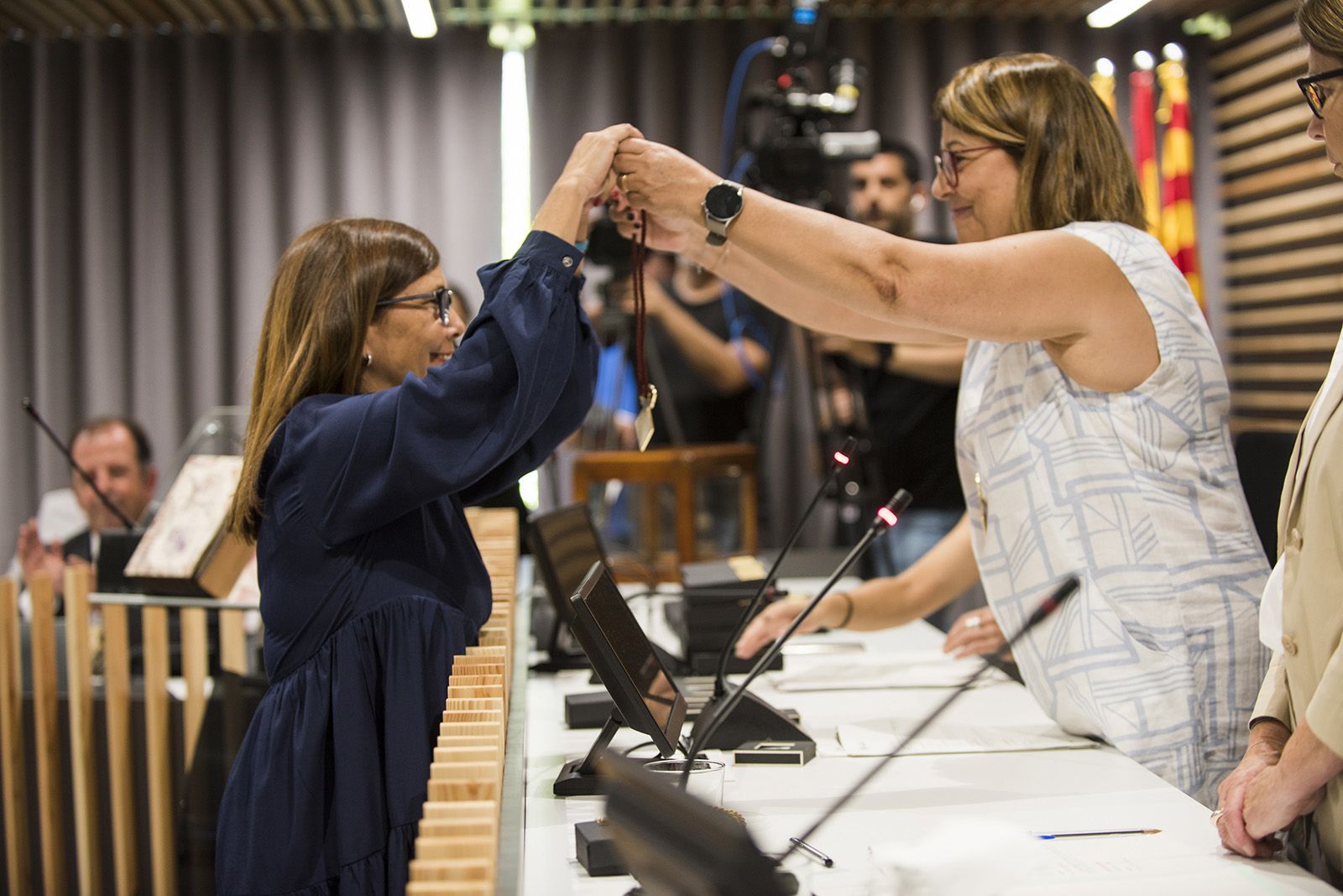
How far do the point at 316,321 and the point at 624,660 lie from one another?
1.96 ft

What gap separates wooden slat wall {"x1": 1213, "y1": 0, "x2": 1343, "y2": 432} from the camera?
465cm

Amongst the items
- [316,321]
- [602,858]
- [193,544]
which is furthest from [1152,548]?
[193,544]

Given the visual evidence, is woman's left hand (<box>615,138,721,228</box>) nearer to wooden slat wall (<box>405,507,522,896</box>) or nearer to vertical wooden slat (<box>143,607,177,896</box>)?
wooden slat wall (<box>405,507,522,896</box>)

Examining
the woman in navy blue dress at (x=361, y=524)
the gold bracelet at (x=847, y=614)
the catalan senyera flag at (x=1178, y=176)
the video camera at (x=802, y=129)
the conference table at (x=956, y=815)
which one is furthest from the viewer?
the catalan senyera flag at (x=1178, y=176)

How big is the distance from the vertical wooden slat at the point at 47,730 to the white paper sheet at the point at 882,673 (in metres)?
1.57

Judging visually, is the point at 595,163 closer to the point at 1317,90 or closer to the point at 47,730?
the point at 1317,90

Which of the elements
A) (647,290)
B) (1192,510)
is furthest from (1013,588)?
(647,290)

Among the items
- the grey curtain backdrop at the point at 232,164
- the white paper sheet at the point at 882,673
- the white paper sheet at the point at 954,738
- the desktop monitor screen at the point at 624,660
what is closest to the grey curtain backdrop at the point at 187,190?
the grey curtain backdrop at the point at 232,164

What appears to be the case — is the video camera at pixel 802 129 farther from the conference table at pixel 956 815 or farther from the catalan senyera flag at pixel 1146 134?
the catalan senyera flag at pixel 1146 134

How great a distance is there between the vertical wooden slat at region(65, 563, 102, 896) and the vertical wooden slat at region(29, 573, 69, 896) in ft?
0.12

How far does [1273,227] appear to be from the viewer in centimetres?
499

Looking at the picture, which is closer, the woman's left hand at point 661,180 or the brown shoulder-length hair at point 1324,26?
the brown shoulder-length hair at point 1324,26

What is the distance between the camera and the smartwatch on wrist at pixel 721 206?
157cm

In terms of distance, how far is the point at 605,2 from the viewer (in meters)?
4.94
